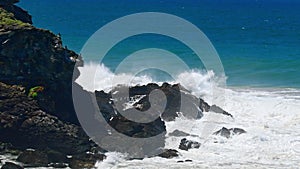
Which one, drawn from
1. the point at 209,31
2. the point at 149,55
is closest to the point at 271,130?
the point at 149,55

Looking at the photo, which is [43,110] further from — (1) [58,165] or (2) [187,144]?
(2) [187,144]

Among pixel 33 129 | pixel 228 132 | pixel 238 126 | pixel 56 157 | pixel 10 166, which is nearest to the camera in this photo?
pixel 10 166

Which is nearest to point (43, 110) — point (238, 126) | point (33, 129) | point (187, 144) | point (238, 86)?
point (33, 129)

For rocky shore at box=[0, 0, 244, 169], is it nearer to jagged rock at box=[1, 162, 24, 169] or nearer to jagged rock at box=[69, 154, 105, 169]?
jagged rock at box=[69, 154, 105, 169]

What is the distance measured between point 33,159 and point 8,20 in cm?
853

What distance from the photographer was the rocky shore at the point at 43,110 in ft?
88.5

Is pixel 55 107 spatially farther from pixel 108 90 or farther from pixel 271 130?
pixel 271 130

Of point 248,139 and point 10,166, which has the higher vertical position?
point 248,139

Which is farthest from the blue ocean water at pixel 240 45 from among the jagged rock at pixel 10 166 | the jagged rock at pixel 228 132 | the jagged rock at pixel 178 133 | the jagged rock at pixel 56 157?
the jagged rock at pixel 10 166

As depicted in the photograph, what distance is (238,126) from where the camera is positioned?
35.6m

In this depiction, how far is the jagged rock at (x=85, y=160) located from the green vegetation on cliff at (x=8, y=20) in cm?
785

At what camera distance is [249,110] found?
40688mm

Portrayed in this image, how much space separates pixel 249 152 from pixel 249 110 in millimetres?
11244

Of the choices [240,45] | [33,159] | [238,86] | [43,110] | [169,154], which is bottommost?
[33,159]
